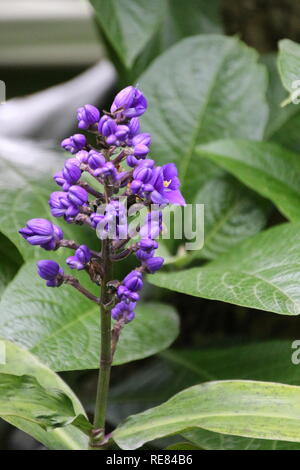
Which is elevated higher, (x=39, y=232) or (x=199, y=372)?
(x=39, y=232)

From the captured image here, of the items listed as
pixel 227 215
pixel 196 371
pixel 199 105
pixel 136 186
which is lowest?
pixel 196 371

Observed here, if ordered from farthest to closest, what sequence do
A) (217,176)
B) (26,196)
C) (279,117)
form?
(279,117) → (217,176) → (26,196)

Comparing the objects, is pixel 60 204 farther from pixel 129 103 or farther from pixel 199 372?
pixel 199 372

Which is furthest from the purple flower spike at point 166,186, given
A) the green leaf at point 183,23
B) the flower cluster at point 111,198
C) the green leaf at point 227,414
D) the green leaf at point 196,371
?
the green leaf at point 183,23

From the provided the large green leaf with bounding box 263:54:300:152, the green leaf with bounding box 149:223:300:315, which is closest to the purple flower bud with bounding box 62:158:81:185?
the green leaf with bounding box 149:223:300:315

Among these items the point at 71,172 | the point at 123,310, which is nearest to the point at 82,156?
the point at 71,172

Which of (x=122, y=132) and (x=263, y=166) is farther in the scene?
(x=263, y=166)
